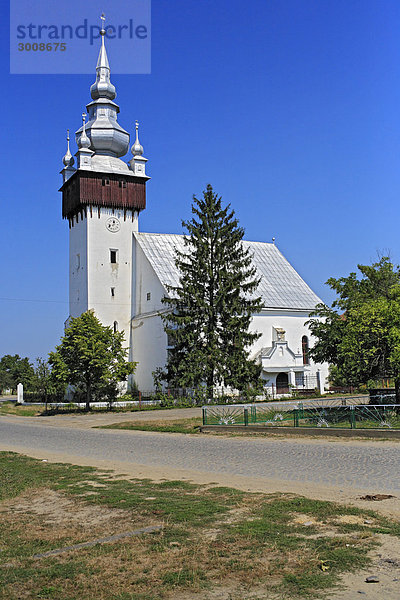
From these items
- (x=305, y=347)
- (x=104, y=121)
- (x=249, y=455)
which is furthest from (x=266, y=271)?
(x=249, y=455)

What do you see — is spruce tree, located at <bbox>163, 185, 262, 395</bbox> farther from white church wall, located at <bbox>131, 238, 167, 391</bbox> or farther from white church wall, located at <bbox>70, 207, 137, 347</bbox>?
white church wall, located at <bbox>70, 207, 137, 347</bbox>

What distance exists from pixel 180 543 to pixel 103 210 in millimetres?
44796

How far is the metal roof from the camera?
4866cm

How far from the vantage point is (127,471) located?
42.6 ft

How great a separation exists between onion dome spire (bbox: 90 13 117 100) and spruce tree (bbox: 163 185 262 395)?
1657 centimetres

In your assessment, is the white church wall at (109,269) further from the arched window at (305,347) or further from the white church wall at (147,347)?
the arched window at (305,347)

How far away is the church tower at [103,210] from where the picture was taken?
4878 cm

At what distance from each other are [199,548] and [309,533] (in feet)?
4.75

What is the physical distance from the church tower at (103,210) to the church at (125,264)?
0.09m

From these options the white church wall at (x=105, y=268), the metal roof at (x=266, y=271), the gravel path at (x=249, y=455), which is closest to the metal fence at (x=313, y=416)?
the gravel path at (x=249, y=455)

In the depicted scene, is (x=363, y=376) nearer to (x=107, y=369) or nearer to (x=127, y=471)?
(x=127, y=471)

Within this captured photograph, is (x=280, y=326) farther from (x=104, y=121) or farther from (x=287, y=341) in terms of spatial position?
(x=104, y=121)

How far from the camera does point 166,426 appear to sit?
25297mm

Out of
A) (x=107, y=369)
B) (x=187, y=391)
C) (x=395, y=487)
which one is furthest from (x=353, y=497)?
(x=187, y=391)
